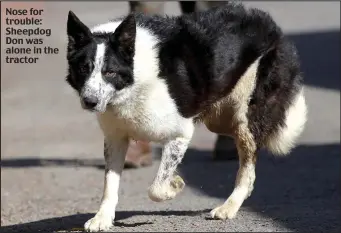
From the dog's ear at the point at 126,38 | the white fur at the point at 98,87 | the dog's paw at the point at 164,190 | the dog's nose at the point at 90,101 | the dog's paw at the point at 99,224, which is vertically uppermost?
the dog's ear at the point at 126,38

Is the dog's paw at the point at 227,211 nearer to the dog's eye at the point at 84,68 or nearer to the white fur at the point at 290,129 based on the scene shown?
the white fur at the point at 290,129

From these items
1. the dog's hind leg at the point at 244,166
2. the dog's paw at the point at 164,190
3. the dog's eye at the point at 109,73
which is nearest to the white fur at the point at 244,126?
the dog's hind leg at the point at 244,166

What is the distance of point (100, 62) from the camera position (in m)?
5.80

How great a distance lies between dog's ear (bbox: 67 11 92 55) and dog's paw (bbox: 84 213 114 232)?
1125 millimetres

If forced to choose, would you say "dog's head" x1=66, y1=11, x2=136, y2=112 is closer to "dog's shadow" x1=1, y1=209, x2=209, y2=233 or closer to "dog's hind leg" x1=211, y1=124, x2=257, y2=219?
"dog's shadow" x1=1, y1=209, x2=209, y2=233

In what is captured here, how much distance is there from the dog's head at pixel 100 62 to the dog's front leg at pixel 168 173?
600mm

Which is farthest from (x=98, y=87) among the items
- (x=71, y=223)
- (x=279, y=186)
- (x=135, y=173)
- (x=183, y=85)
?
(x=135, y=173)

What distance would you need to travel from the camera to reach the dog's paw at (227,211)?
21.3 feet

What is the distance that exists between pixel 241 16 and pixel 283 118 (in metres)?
0.89

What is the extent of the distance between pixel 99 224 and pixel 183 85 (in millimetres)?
1095

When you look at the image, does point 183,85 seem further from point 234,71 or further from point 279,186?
point 279,186

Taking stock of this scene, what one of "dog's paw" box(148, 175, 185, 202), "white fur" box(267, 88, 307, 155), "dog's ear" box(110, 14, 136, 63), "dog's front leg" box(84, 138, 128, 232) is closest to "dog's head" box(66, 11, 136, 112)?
"dog's ear" box(110, 14, 136, 63)

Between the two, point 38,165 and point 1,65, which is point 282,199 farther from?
point 1,65

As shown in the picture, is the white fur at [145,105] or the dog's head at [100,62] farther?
the white fur at [145,105]
